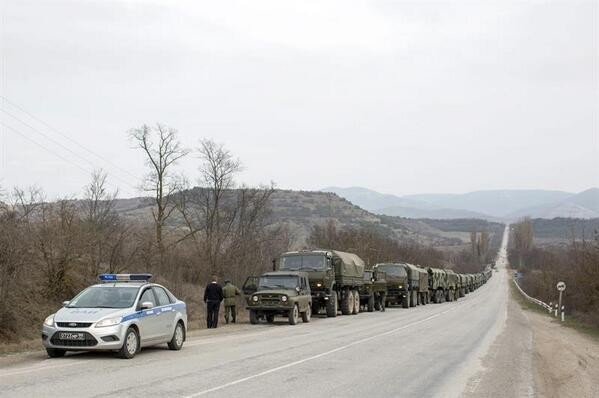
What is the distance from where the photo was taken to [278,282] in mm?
28391

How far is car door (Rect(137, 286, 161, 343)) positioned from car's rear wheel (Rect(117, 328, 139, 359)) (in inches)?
9.2

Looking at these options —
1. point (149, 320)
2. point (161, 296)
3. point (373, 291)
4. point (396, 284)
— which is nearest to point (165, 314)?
point (161, 296)

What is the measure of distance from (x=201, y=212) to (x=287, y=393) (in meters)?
44.8

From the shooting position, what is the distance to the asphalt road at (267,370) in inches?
414

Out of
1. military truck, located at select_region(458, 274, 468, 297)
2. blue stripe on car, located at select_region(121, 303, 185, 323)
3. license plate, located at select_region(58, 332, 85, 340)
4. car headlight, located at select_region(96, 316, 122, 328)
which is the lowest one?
military truck, located at select_region(458, 274, 468, 297)

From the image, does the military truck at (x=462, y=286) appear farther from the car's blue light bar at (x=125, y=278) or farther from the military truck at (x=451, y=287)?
the car's blue light bar at (x=125, y=278)

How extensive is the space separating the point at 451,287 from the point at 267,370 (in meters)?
59.5

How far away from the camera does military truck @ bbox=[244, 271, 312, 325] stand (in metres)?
27.2

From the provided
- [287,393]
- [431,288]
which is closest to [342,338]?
[287,393]

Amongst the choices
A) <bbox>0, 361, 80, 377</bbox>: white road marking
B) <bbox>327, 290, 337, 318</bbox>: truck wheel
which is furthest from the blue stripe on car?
<bbox>327, 290, 337, 318</bbox>: truck wheel

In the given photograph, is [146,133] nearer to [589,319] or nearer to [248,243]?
[248,243]

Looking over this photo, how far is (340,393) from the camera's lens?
34.6 ft

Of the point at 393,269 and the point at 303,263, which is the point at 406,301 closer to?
the point at 393,269

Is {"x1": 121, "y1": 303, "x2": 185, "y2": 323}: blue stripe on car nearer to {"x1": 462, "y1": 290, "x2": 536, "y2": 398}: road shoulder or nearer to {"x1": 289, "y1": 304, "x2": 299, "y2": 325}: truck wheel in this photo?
{"x1": 462, "y1": 290, "x2": 536, "y2": 398}: road shoulder
